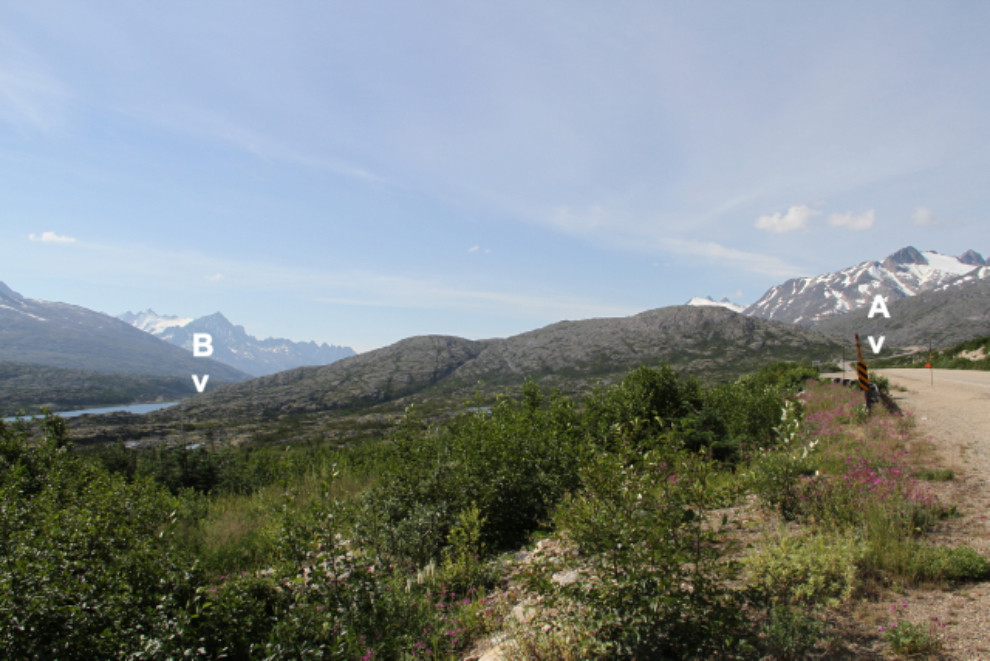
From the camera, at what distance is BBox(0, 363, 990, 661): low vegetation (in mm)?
4020

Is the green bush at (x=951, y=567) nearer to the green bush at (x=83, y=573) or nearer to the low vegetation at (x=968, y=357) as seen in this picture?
the green bush at (x=83, y=573)

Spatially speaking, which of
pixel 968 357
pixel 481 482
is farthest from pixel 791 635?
pixel 968 357

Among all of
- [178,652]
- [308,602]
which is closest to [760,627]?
[308,602]

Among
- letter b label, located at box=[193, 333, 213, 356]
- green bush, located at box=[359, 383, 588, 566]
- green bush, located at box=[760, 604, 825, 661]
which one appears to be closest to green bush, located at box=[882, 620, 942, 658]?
green bush, located at box=[760, 604, 825, 661]

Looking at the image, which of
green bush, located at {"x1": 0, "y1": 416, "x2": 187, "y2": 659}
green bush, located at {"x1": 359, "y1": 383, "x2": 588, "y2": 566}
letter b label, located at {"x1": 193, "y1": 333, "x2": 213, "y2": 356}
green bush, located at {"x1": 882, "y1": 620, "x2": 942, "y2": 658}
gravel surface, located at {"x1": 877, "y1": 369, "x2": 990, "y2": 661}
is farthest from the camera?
letter b label, located at {"x1": 193, "y1": 333, "x2": 213, "y2": 356}

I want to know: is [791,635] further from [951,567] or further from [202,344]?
[202,344]

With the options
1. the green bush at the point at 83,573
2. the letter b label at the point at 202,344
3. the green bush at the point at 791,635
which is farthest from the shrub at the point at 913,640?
the letter b label at the point at 202,344

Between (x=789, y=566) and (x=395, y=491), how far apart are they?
577cm

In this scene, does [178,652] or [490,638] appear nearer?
[178,652]

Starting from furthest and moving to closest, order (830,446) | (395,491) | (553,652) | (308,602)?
(830,446), (395,491), (308,602), (553,652)

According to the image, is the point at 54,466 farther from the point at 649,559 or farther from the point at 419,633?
the point at 649,559

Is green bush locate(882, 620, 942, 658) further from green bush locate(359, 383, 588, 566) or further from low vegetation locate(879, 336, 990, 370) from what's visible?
low vegetation locate(879, 336, 990, 370)

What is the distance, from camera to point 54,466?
8617 millimetres

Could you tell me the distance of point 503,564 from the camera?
7.20m
